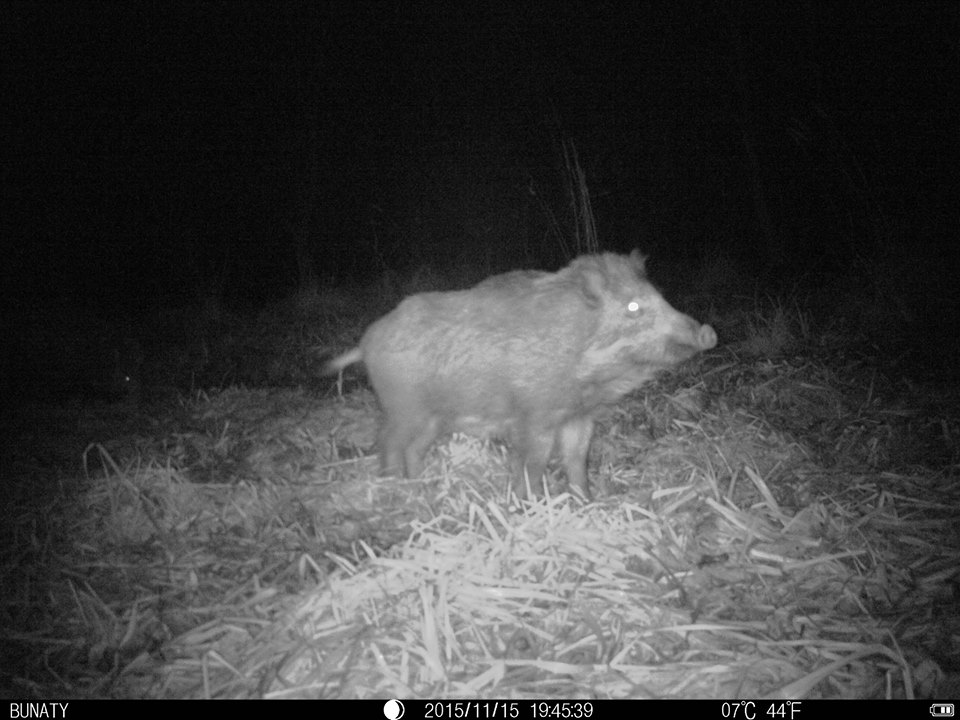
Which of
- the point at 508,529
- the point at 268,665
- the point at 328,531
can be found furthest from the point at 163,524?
the point at 508,529

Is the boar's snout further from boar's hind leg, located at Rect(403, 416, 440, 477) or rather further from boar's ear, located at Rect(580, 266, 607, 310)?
boar's hind leg, located at Rect(403, 416, 440, 477)

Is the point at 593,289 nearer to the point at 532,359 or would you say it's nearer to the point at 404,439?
the point at 532,359

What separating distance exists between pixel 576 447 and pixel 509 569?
1.14 m

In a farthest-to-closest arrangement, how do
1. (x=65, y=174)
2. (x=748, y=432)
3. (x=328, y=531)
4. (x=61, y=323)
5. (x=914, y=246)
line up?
(x=65, y=174) → (x=61, y=323) → (x=914, y=246) → (x=748, y=432) → (x=328, y=531)

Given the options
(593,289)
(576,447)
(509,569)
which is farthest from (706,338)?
(509,569)

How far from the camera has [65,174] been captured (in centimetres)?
1450

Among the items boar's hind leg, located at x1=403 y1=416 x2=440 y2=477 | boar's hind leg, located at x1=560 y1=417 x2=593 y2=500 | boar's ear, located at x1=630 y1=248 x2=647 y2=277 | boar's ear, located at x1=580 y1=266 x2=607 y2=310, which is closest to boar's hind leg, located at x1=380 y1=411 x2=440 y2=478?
boar's hind leg, located at x1=403 y1=416 x2=440 y2=477

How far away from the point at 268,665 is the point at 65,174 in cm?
1461

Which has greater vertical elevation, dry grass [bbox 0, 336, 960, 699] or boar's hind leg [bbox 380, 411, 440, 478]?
boar's hind leg [bbox 380, 411, 440, 478]

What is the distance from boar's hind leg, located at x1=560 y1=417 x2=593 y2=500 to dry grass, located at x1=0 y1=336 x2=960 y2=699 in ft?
0.71

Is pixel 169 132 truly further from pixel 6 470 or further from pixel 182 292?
pixel 6 470

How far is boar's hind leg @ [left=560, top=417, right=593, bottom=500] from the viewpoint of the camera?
4133mm

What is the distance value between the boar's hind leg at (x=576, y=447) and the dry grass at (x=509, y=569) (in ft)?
0.71

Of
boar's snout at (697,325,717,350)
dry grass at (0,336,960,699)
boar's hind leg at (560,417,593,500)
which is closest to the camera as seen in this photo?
dry grass at (0,336,960,699)
